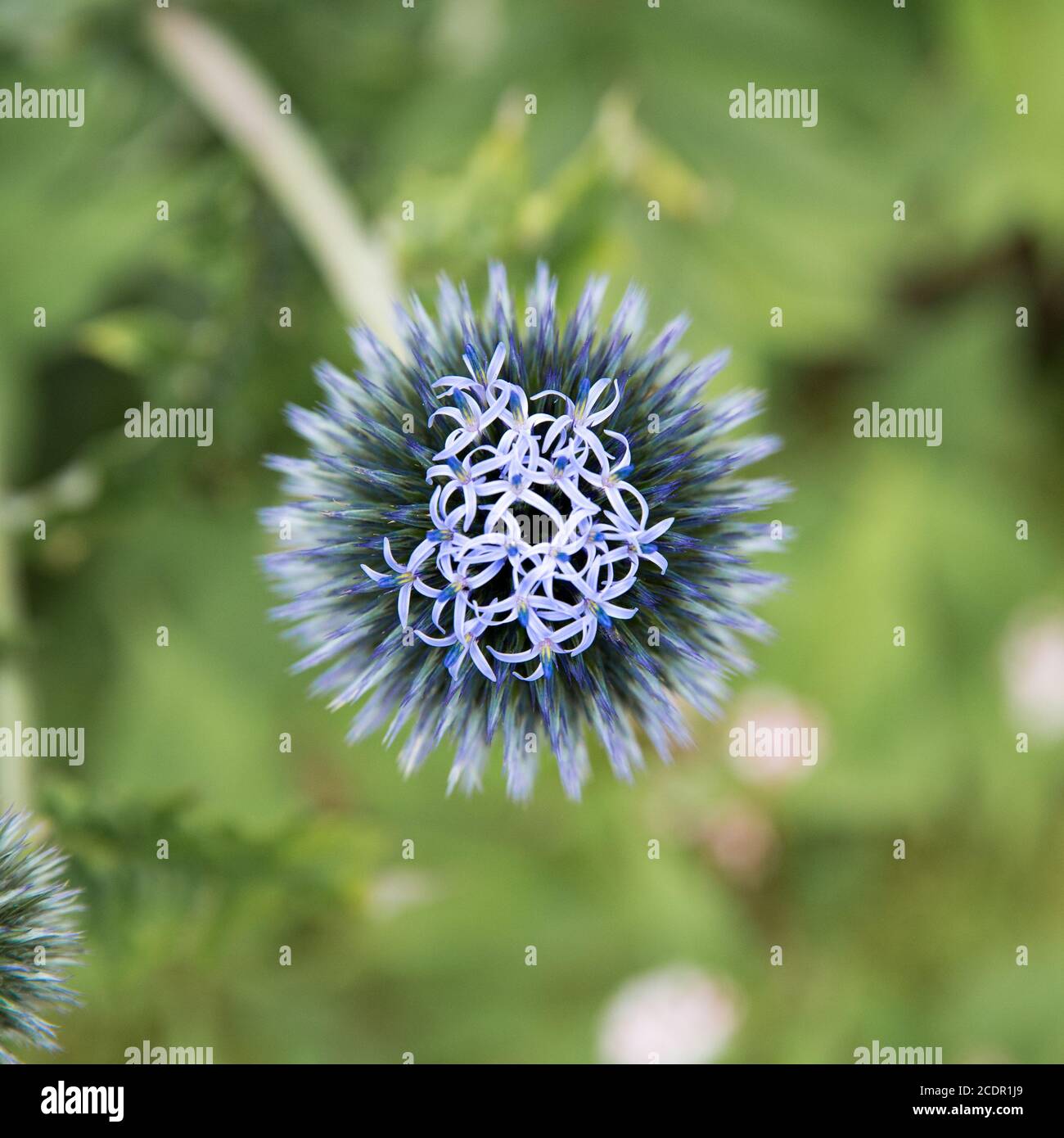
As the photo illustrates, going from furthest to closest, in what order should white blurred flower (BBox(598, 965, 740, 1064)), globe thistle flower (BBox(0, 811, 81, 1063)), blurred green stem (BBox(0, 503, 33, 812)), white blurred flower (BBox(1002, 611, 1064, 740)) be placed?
white blurred flower (BBox(1002, 611, 1064, 740))
white blurred flower (BBox(598, 965, 740, 1064))
blurred green stem (BBox(0, 503, 33, 812))
globe thistle flower (BBox(0, 811, 81, 1063))

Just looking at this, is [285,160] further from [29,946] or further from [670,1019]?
[670,1019]

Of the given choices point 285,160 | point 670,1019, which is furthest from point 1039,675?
point 285,160

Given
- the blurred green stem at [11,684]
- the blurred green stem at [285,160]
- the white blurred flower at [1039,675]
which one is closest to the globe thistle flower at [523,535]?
the blurred green stem at [285,160]

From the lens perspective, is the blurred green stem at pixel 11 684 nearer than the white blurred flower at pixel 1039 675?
Yes

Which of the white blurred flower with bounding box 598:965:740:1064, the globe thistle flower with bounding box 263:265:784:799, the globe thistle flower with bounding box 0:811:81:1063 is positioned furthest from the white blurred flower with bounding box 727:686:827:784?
the globe thistle flower with bounding box 0:811:81:1063

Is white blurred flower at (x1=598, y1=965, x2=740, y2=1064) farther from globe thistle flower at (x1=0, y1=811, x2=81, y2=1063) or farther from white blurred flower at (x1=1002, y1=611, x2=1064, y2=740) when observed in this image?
globe thistle flower at (x1=0, y1=811, x2=81, y2=1063)

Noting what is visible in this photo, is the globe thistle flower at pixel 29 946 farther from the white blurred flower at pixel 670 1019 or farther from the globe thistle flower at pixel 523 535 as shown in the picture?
the white blurred flower at pixel 670 1019

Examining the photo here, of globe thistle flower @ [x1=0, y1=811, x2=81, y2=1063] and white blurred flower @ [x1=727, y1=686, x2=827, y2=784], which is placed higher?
white blurred flower @ [x1=727, y1=686, x2=827, y2=784]
